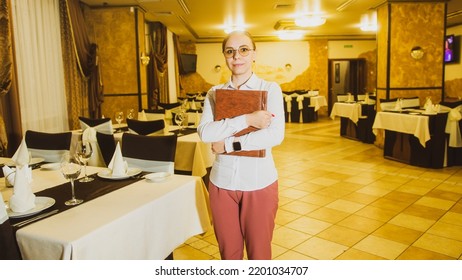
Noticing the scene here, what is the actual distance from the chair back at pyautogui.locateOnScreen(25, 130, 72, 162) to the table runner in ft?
3.21

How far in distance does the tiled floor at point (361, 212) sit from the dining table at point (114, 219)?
990mm

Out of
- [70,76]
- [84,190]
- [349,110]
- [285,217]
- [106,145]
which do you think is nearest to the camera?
[84,190]

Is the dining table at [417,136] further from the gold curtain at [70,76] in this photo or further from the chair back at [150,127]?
the gold curtain at [70,76]

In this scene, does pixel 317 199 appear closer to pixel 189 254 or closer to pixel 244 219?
pixel 189 254

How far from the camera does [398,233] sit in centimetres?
311

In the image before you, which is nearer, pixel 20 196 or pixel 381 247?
pixel 20 196

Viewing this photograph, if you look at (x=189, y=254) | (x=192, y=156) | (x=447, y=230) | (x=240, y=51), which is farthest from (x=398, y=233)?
(x=240, y=51)

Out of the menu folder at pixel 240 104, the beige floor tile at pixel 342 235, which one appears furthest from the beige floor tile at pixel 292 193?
the menu folder at pixel 240 104

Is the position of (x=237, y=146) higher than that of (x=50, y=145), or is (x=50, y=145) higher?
(x=237, y=146)

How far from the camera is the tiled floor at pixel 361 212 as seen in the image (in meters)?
2.82

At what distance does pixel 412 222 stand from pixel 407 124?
240 centimetres

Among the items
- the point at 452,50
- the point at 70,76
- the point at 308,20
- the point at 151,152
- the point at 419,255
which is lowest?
the point at 419,255
